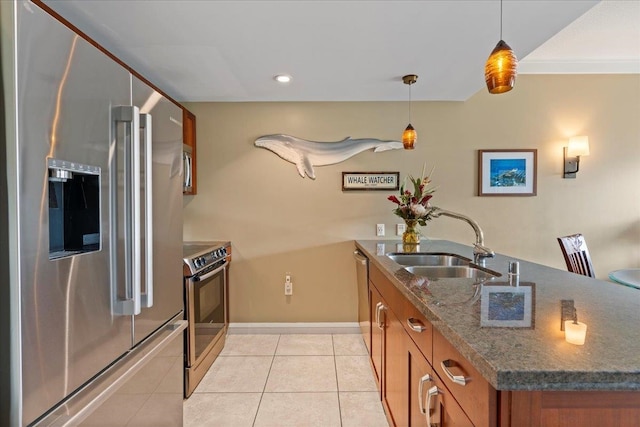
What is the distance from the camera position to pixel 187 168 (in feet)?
9.68

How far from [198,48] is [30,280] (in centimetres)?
185

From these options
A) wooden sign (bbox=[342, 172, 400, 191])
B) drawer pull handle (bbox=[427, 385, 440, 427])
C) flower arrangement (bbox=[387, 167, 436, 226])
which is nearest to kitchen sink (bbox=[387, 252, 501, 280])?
flower arrangement (bbox=[387, 167, 436, 226])

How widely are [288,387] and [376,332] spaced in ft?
2.39

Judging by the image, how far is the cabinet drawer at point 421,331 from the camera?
1.04 m

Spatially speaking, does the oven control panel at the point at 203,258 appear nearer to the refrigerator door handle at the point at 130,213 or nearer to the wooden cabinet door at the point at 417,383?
the refrigerator door handle at the point at 130,213

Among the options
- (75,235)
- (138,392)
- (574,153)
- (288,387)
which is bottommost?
(288,387)

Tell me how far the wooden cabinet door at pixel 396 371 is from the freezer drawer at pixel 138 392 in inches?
39.2

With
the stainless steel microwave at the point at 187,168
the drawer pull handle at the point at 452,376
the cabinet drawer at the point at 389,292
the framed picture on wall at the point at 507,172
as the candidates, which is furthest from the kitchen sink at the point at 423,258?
the stainless steel microwave at the point at 187,168

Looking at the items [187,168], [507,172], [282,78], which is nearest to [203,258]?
[187,168]

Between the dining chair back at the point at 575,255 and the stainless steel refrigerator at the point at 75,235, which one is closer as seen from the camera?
the stainless steel refrigerator at the point at 75,235

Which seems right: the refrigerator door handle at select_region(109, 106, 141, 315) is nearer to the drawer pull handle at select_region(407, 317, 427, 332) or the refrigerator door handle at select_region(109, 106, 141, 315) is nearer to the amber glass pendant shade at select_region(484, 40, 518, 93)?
the drawer pull handle at select_region(407, 317, 427, 332)

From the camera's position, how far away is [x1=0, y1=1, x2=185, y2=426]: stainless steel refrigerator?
2.32 feet

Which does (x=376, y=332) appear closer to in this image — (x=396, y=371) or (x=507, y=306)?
(x=396, y=371)

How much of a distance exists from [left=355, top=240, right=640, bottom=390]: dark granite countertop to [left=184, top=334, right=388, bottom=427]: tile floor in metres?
1.18
